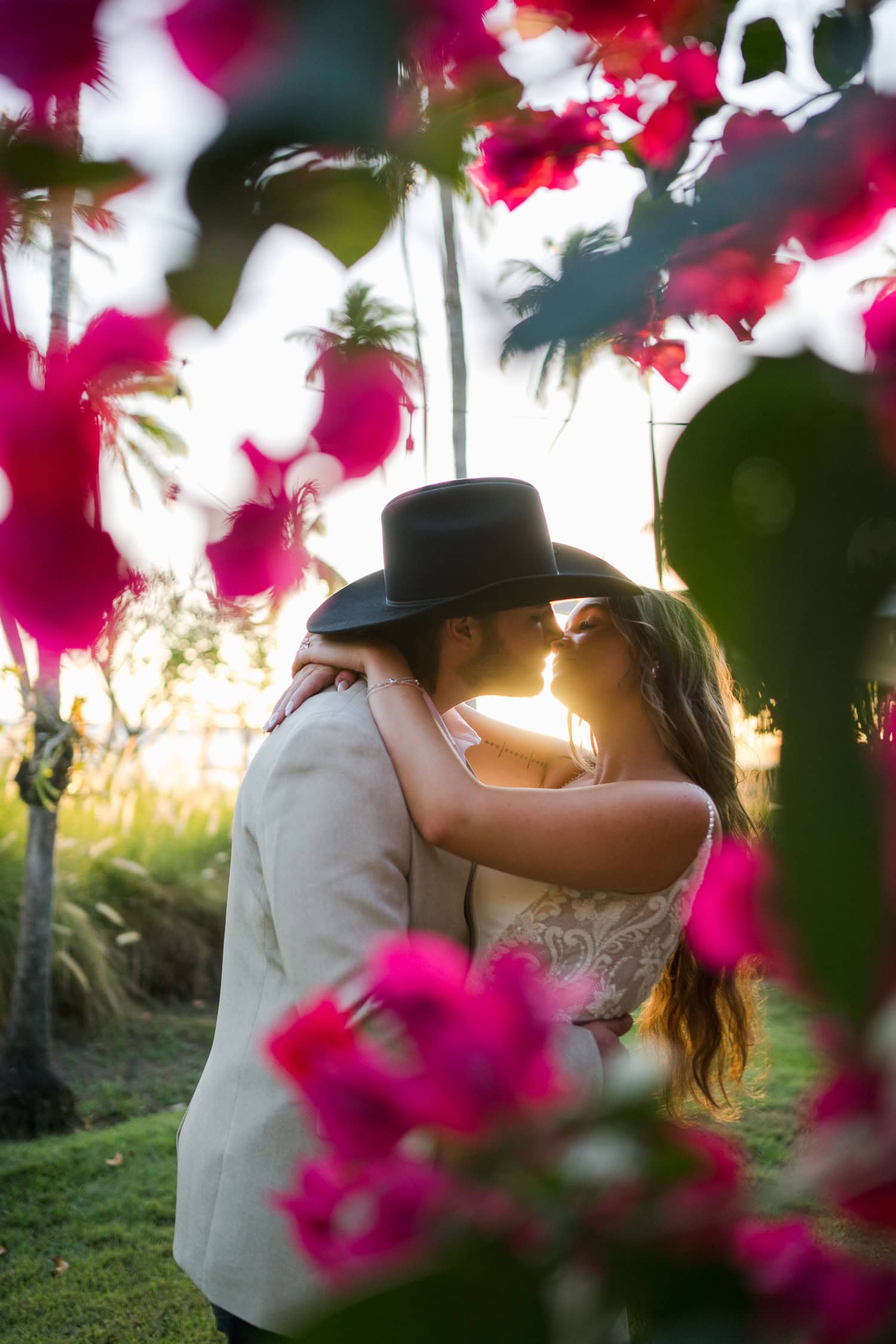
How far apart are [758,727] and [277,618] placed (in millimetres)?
265

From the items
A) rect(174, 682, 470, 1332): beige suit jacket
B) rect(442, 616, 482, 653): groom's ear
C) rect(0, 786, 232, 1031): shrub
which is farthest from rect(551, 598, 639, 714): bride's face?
rect(0, 786, 232, 1031): shrub

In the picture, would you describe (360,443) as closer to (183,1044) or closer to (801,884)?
(801,884)

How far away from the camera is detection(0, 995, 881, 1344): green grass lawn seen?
3.39 meters

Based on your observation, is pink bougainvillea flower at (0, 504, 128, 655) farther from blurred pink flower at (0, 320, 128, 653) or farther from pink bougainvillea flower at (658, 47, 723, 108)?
pink bougainvillea flower at (658, 47, 723, 108)

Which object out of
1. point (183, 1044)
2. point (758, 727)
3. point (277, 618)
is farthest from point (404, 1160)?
point (183, 1044)

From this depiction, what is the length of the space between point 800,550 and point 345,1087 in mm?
200

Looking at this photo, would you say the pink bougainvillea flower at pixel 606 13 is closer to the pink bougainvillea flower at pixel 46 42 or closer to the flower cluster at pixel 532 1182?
the pink bougainvillea flower at pixel 46 42

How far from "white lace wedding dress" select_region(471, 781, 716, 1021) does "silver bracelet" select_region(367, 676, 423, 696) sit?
437 mm

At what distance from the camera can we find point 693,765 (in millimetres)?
2324

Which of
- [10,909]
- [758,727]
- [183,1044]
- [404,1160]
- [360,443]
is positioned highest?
[360,443]

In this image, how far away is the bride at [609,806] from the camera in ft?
5.54

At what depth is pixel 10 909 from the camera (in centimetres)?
586

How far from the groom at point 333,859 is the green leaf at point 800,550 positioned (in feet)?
3.48

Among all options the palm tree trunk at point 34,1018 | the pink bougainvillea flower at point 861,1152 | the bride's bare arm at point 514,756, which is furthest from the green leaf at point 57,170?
the palm tree trunk at point 34,1018
